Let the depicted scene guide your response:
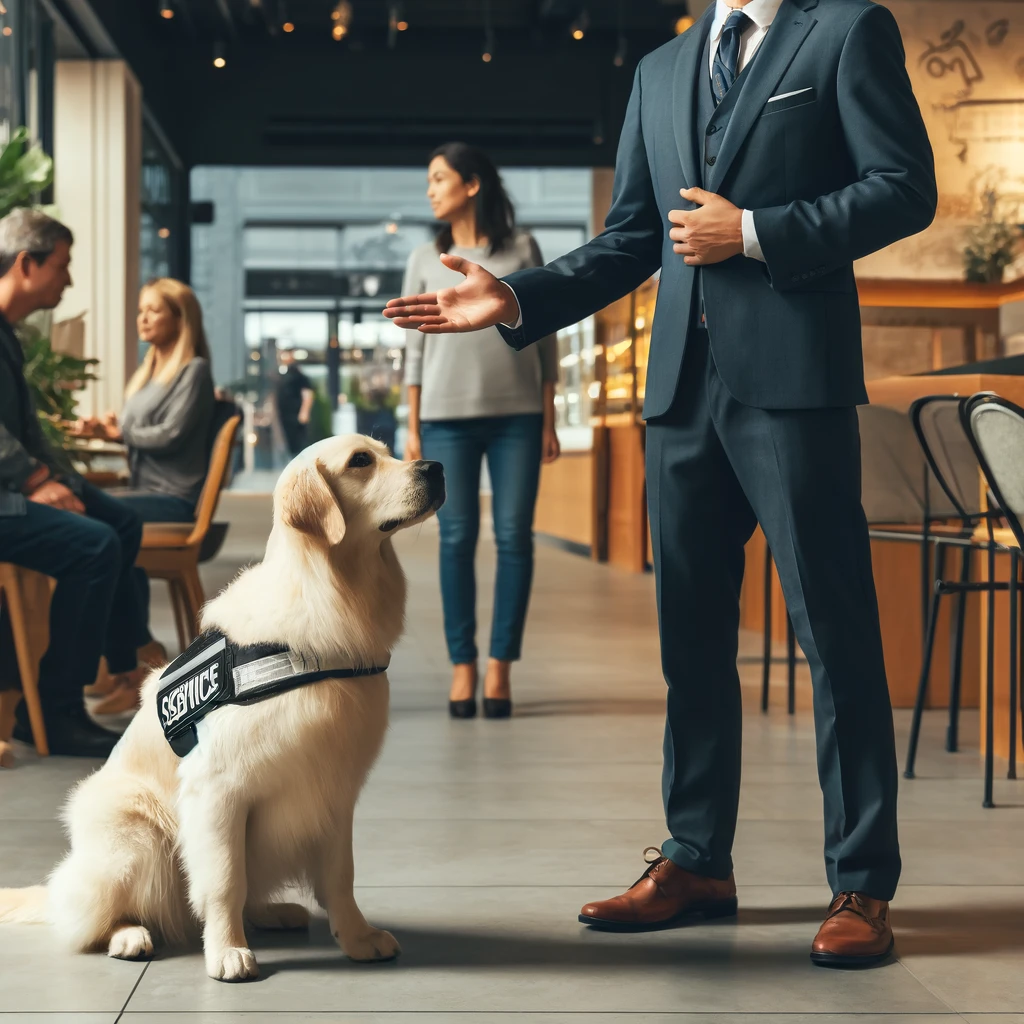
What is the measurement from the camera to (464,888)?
7.91ft

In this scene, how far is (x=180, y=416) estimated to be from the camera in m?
4.66

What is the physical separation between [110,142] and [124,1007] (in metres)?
9.10

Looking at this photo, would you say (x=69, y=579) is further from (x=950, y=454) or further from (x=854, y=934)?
(x=950, y=454)

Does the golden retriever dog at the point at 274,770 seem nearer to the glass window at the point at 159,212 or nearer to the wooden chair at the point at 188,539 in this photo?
the wooden chair at the point at 188,539

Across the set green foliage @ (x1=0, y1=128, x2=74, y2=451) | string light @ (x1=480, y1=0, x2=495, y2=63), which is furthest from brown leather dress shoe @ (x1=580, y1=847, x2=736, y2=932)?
string light @ (x1=480, y1=0, x2=495, y2=63)

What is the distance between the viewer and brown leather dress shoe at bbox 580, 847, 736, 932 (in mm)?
2174

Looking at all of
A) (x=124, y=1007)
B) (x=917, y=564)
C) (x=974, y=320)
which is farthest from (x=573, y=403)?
(x=124, y=1007)

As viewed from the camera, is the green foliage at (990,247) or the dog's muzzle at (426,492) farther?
the green foliage at (990,247)

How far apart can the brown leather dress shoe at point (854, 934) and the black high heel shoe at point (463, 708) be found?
2184 mm

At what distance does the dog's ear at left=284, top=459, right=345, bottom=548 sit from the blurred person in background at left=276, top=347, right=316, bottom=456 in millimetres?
17296

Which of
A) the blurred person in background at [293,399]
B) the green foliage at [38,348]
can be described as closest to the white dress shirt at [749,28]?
the green foliage at [38,348]

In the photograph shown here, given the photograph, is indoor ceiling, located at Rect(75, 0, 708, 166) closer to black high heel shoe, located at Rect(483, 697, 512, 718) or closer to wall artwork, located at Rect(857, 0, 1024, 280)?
wall artwork, located at Rect(857, 0, 1024, 280)

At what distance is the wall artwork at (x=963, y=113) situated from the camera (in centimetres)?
895

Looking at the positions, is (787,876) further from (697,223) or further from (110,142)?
(110,142)
